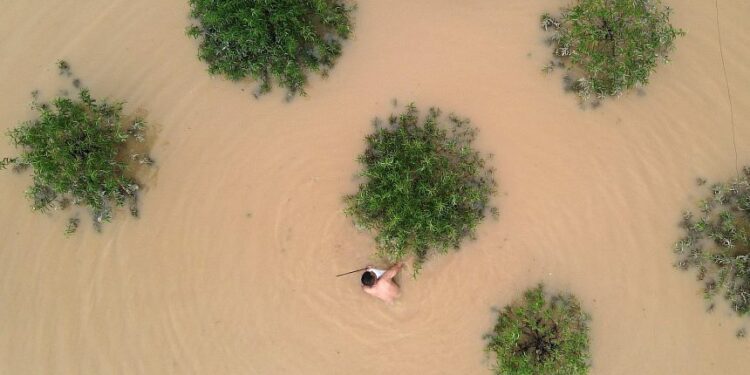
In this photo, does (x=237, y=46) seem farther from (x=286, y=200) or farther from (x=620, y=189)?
(x=620, y=189)

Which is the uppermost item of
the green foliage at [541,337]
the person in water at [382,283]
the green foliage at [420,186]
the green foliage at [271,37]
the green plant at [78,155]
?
the green foliage at [271,37]

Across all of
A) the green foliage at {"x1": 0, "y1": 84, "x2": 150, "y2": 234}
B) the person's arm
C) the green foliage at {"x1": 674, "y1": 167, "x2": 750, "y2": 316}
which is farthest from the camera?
the green foliage at {"x1": 674, "y1": 167, "x2": 750, "y2": 316}

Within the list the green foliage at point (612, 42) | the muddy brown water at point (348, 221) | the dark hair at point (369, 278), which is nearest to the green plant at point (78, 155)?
the muddy brown water at point (348, 221)

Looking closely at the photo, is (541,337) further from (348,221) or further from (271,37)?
(271,37)

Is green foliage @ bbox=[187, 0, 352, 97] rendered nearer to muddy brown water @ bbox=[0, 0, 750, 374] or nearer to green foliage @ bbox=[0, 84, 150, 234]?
muddy brown water @ bbox=[0, 0, 750, 374]

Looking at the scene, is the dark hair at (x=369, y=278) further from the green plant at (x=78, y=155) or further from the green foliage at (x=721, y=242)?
the green foliage at (x=721, y=242)

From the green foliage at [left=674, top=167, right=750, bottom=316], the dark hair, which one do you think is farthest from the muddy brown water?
the dark hair
